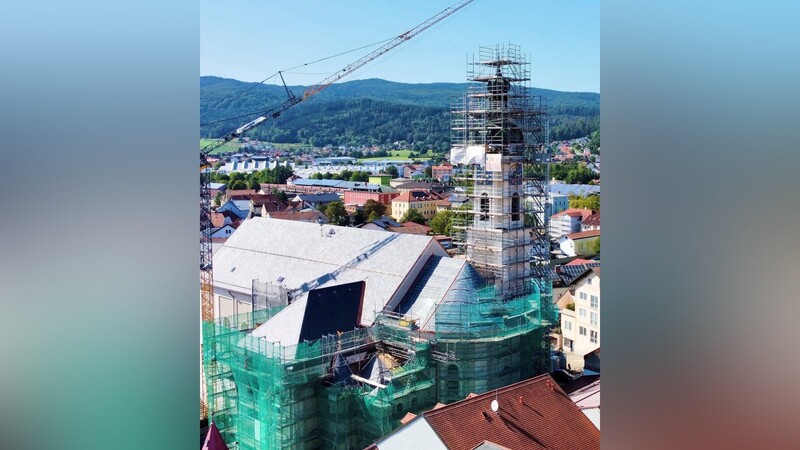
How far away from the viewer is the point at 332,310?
662cm

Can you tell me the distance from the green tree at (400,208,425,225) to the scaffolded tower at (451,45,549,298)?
10.0m

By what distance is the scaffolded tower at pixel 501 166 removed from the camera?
766 cm

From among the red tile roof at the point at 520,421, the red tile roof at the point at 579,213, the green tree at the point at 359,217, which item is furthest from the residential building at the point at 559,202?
the red tile roof at the point at 520,421

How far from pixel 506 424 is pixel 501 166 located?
4055mm

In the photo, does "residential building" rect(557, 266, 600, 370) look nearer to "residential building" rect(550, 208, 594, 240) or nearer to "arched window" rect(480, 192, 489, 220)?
"arched window" rect(480, 192, 489, 220)

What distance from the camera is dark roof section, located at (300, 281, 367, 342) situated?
634cm

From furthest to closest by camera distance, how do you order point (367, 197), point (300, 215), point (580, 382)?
point (367, 197) → point (300, 215) → point (580, 382)

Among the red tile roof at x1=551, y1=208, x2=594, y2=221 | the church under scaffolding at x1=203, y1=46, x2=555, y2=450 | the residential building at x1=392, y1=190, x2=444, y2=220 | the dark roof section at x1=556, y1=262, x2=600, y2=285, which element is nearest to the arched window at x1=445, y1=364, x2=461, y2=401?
the church under scaffolding at x1=203, y1=46, x2=555, y2=450

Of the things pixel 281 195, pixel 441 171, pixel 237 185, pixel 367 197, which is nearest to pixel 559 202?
pixel 441 171

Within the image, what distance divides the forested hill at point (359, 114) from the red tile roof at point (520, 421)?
447 cm

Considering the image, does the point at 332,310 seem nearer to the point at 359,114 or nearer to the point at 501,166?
the point at 501,166
